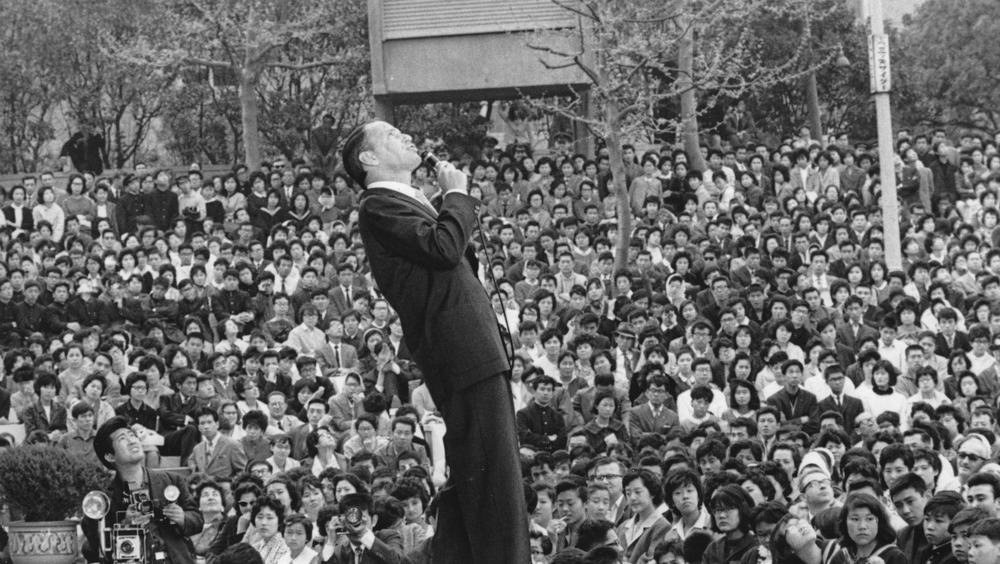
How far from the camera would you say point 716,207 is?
17.3m

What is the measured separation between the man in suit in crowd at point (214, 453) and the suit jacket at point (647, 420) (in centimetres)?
Result: 286

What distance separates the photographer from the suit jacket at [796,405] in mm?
11887

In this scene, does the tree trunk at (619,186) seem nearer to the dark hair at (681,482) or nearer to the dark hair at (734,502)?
the dark hair at (681,482)

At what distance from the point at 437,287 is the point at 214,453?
286 inches

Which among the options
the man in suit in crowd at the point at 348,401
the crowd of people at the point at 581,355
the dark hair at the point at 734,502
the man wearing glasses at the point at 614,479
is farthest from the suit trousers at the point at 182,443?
the dark hair at the point at 734,502

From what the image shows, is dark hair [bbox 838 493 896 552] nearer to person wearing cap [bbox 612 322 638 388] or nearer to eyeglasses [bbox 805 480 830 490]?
eyeglasses [bbox 805 480 830 490]

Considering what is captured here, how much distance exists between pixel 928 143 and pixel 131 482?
14936 millimetres

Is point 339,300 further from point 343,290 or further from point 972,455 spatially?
point 972,455

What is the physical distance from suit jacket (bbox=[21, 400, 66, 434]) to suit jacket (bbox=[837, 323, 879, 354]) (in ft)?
21.0

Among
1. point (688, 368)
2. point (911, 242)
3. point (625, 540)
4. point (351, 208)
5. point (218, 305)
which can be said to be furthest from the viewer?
point (351, 208)

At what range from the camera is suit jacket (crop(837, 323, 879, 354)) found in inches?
535

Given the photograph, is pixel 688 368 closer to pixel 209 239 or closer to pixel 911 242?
pixel 911 242

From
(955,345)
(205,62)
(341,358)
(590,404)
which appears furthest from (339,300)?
(205,62)

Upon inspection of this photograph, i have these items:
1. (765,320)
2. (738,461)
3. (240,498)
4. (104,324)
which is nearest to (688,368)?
(765,320)
